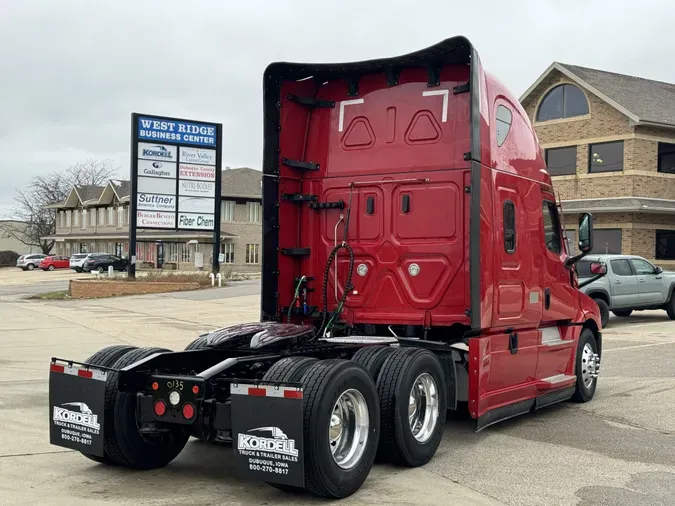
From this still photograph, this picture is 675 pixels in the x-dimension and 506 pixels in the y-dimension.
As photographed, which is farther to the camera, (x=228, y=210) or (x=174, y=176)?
(x=228, y=210)

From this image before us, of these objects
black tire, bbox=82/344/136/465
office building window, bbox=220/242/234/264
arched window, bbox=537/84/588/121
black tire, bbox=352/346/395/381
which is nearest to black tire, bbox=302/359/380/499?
black tire, bbox=352/346/395/381

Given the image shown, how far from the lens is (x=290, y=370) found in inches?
216

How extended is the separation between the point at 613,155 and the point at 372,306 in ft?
95.4

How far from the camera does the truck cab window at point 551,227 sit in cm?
845

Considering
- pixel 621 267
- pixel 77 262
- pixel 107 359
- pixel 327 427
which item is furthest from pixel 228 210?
pixel 327 427

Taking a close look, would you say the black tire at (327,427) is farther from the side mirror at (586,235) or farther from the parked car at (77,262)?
the parked car at (77,262)

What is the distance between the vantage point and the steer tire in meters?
5.86

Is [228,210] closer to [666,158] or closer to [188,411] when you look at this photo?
[666,158]

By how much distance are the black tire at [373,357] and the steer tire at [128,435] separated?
4.64ft

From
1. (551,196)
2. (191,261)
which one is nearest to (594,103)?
(551,196)

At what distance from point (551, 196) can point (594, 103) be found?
27.9 meters

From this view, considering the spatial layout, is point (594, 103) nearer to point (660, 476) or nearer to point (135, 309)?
point (135, 309)

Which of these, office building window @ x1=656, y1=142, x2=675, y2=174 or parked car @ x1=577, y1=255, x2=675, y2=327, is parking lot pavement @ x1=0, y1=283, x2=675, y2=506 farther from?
office building window @ x1=656, y1=142, x2=675, y2=174

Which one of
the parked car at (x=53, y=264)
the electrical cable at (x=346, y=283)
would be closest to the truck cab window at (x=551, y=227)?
the electrical cable at (x=346, y=283)
